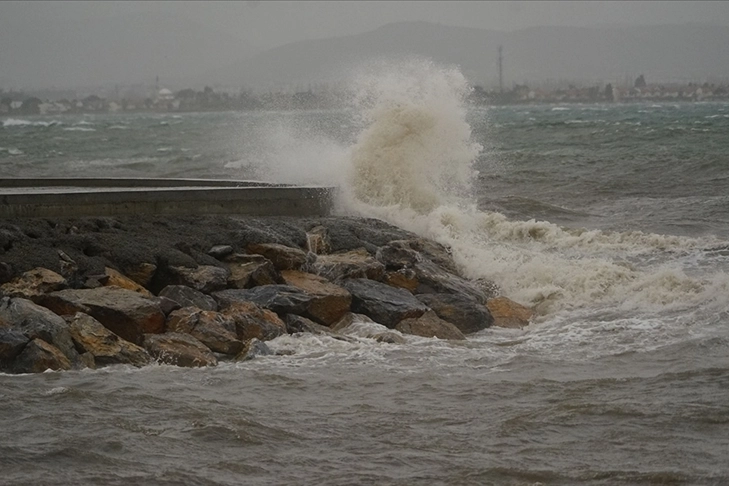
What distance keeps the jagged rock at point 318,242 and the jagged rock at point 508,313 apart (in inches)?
75.0

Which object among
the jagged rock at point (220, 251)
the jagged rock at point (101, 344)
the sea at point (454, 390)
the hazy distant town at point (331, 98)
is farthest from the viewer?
the hazy distant town at point (331, 98)

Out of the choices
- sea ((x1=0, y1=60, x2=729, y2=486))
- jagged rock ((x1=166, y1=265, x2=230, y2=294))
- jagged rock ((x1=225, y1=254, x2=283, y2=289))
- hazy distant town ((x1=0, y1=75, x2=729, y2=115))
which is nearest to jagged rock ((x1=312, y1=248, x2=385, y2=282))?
jagged rock ((x1=225, y1=254, x2=283, y2=289))

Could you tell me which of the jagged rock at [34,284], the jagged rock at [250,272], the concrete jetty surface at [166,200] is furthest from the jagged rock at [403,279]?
the jagged rock at [34,284]

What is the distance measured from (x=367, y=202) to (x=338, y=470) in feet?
31.5

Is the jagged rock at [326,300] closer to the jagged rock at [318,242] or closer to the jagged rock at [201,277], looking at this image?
the jagged rock at [201,277]

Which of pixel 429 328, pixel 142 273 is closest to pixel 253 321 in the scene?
pixel 142 273

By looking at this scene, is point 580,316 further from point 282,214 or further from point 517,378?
point 282,214

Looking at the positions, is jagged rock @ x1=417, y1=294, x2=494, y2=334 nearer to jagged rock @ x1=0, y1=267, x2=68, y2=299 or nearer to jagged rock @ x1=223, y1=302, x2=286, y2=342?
jagged rock @ x1=223, y1=302, x2=286, y2=342

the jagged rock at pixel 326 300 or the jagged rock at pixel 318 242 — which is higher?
the jagged rock at pixel 318 242

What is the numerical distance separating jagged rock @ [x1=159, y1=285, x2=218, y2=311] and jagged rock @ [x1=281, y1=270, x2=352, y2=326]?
90 cm

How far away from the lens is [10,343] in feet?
28.4

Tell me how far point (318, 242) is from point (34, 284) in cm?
351

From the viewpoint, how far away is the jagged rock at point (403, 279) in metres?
11.7

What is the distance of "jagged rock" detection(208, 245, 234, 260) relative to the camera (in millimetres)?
11430
